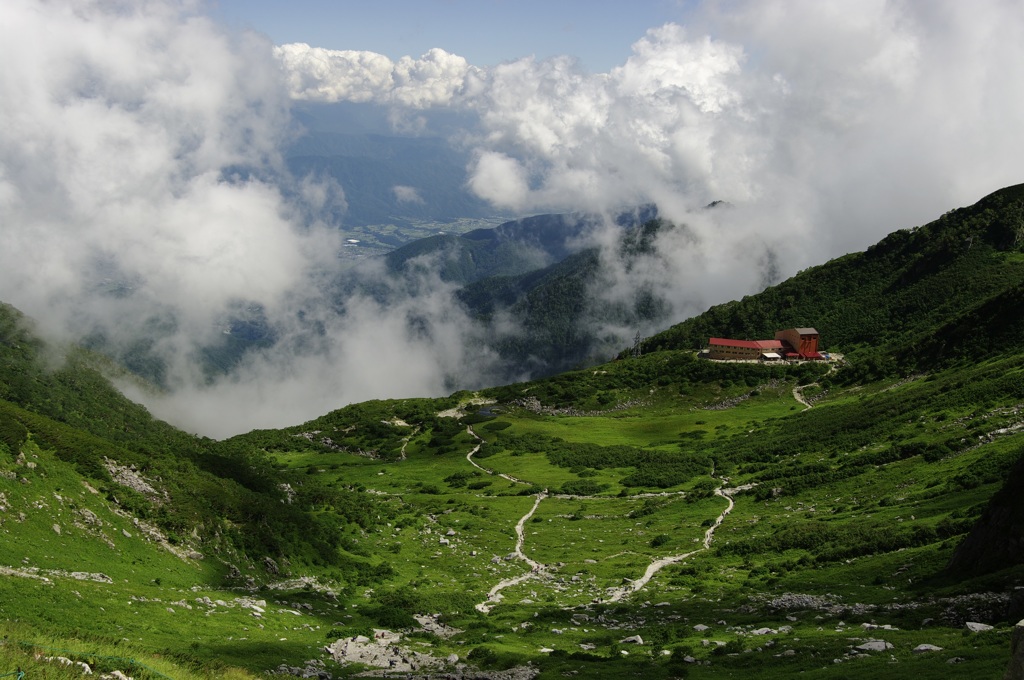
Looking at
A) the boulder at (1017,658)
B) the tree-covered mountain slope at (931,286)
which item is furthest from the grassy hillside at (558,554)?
the tree-covered mountain slope at (931,286)

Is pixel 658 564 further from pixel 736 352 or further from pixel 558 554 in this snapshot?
pixel 736 352

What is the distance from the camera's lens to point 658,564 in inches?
1993

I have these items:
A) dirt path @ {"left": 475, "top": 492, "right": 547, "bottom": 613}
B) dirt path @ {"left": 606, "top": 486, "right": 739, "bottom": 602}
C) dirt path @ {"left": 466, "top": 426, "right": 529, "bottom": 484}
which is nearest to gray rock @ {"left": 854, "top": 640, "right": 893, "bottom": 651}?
dirt path @ {"left": 606, "top": 486, "right": 739, "bottom": 602}

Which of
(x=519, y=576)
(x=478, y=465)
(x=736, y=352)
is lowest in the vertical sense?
(x=519, y=576)

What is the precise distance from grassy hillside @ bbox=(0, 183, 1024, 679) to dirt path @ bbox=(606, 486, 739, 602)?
0.39m

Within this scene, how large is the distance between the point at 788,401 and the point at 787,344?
3696cm

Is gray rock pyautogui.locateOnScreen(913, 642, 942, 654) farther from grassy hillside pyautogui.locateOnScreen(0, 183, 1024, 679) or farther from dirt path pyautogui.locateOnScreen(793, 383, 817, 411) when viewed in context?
dirt path pyautogui.locateOnScreen(793, 383, 817, 411)

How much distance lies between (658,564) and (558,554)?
904 centimetres

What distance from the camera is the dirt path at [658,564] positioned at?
41.9 metres

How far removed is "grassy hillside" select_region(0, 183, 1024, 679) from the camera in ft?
81.5

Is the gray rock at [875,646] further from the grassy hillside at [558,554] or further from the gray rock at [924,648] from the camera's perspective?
the gray rock at [924,648]

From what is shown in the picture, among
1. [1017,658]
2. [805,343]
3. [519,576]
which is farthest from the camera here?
[805,343]

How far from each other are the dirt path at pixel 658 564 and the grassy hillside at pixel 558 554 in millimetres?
386

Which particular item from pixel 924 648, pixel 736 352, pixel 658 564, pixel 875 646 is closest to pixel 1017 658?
pixel 924 648
